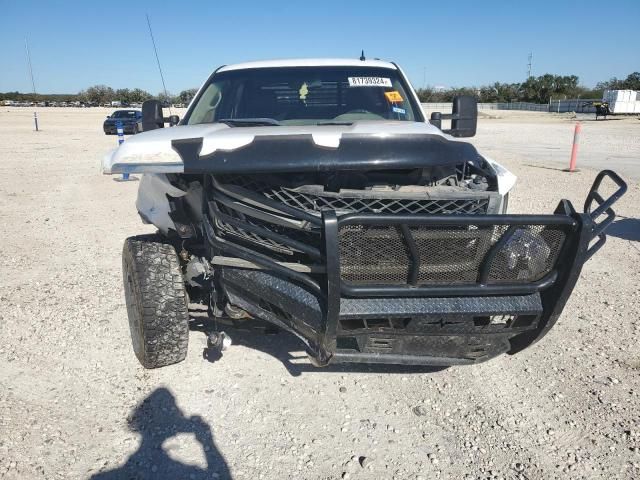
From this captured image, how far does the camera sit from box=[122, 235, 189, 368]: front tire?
302 cm

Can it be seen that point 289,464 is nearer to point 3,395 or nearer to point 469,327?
point 469,327

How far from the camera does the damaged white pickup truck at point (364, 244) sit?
2.41 m

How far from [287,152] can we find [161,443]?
5.14ft

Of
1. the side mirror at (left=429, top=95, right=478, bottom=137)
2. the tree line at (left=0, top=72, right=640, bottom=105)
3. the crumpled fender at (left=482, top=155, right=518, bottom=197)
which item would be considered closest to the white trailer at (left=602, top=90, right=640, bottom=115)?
the tree line at (left=0, top=72, right=640, bottom=105)

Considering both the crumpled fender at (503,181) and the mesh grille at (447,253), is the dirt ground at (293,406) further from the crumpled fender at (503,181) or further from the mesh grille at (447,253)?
the crumpled fender at (503,181)

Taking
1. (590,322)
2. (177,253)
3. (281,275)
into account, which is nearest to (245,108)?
(177,253)

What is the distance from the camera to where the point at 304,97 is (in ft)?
13.3

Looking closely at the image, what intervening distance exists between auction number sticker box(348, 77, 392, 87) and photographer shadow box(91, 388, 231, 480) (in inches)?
103

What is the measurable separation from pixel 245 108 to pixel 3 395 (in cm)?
249

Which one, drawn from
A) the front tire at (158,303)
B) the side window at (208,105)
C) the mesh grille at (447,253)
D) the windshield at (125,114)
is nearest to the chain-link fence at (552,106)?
the windshield at (125,114)

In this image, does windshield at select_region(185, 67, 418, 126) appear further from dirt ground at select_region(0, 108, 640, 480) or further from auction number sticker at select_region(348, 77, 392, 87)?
dirt ground at select_region(0, 108, 640, 480)

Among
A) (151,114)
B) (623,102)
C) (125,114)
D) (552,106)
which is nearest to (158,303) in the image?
(151,114)

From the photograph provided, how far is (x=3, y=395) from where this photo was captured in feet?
9.87

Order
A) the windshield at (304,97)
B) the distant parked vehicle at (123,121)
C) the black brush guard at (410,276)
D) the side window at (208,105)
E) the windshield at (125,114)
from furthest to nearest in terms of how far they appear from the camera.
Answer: the windshield at (125,114), the distant parked vehicle at (123,121), the side window at (208,105), the windshield at (304,97), the black brush guard at (410,276)
